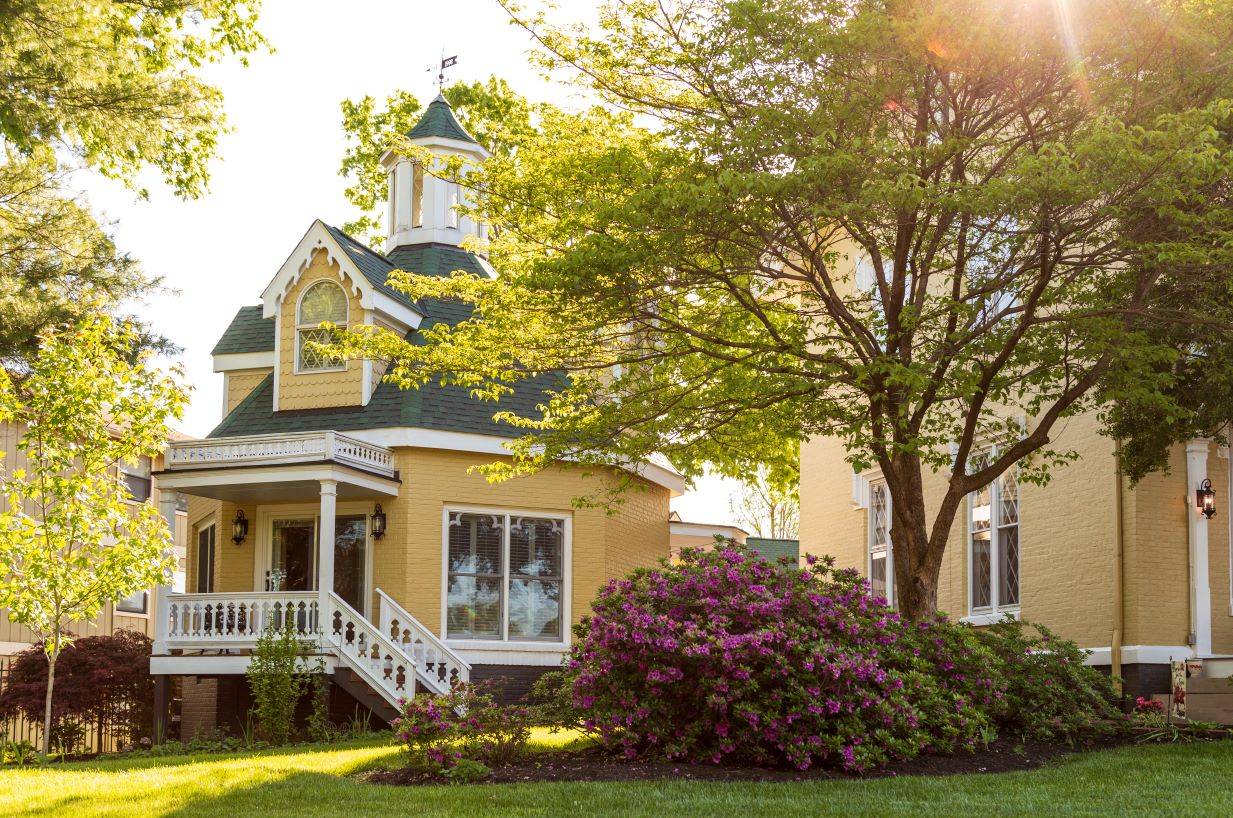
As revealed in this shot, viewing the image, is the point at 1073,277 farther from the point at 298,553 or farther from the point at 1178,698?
the point at 298,553

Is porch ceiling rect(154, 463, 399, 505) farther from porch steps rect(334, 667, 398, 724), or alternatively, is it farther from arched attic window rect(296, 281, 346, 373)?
porch steps rect(334, 667, 398, 724)

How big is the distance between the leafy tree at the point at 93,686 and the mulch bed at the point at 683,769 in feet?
30.2

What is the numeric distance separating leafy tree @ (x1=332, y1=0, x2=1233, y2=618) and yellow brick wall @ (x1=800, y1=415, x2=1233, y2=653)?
1366mm

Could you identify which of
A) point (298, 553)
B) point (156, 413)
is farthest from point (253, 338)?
point (156, 413)

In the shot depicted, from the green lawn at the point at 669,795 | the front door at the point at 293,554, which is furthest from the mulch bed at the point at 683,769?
the front door at the point at 293,554

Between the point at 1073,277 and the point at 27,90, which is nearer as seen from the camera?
the point at 27,90

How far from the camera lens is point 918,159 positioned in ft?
39.8

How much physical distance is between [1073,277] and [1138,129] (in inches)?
106

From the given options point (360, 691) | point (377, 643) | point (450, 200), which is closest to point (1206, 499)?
point (377, 643)

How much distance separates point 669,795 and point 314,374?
12.9m

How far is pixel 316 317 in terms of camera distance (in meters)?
21.0

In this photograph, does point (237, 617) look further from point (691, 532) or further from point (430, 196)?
point (430, 196)

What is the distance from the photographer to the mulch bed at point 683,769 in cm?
1034

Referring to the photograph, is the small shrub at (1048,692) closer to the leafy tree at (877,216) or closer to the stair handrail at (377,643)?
the leafy tree at (877,216)
